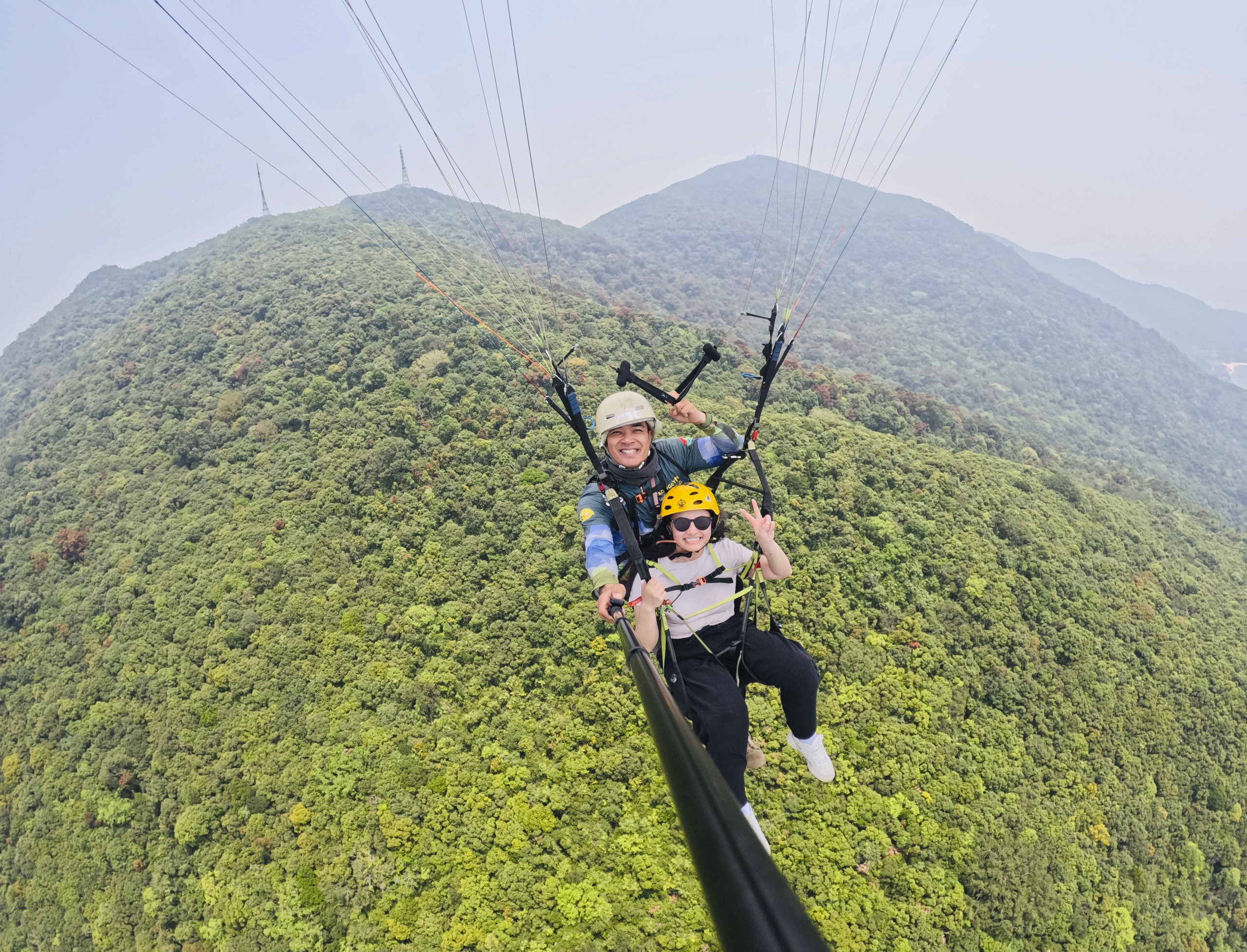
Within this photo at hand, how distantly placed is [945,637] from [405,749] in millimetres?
22570

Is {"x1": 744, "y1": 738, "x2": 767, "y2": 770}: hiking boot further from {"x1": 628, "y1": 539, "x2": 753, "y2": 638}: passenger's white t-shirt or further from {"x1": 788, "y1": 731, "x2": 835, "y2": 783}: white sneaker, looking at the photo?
{"x1": 628, "y1": 539, "x2": 753, "y2": 638}: passenger's white t-shirt

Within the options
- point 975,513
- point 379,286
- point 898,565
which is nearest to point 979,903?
point 898,565

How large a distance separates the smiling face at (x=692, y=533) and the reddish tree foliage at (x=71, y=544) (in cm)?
4144

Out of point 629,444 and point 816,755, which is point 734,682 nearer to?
point 816,755

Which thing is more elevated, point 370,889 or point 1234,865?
point 370,889

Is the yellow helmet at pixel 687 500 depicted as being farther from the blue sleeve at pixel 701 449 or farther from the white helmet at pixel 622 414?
the blue sleeve at pixel 701 449

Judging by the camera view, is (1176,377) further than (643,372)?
Yes

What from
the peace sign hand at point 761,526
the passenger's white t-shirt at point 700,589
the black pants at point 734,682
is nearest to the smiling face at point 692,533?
the passenger's white t-shirt at point 700,589

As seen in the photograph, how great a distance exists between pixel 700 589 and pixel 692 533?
1.79 ft

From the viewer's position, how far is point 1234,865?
77.7 feet

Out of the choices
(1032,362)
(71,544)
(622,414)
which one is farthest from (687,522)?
(1032,362)

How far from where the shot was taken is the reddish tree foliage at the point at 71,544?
1257 inches

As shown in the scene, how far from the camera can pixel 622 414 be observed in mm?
5082

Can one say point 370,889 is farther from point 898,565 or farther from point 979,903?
point 898,565
